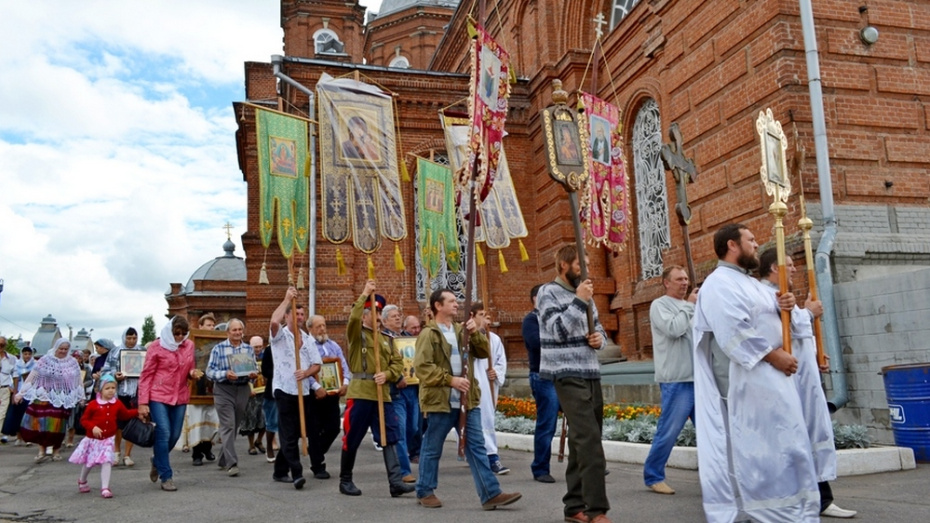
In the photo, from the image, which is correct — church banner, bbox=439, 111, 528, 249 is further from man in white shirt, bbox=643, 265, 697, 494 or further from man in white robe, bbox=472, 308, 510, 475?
man in white shirt, bbox=643, 265, 697, 494

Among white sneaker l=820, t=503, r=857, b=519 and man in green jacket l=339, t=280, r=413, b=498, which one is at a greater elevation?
man in green jacket l=339, t=280, r=413, b=498

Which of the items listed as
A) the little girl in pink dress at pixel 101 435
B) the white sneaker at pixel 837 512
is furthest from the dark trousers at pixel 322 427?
the white sneaker at pixel 837 512

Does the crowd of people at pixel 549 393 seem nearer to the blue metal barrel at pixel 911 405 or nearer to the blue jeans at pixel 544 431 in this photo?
the blue jeans at pixel 544 431

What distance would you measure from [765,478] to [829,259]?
20.4ft

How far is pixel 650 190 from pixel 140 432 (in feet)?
36.8

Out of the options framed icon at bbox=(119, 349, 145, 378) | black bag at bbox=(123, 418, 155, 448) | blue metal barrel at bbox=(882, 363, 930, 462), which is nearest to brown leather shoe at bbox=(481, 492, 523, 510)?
black bag at bbox=(123, 418, 155, 448)

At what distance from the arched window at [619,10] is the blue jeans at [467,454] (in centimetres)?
1280

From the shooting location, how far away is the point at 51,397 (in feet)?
38.9

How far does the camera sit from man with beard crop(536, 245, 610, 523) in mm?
5020

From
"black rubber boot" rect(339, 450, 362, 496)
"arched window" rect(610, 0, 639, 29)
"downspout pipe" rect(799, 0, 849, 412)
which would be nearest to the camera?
"black rubber boot" rect(339, 450, 362, 496)

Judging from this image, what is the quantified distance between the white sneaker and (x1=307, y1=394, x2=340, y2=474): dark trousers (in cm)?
504

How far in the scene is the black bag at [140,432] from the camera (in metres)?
7.60

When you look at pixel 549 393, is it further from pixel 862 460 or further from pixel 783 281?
pixel 783 281

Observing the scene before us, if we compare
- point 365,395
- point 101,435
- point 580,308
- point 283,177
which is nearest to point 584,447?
point 580,308
